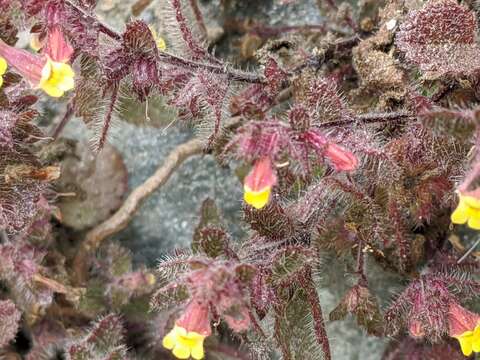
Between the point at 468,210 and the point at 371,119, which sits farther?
the point at 371,119

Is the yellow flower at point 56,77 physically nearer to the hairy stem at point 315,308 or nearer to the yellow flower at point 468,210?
the hairy stem at point 315,308

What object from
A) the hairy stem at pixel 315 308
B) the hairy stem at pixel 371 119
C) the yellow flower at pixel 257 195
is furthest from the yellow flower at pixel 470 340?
the yellow flower at pixel 257 195

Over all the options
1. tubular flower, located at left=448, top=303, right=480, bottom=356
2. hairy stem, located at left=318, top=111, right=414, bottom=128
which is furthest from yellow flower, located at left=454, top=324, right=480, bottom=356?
hairy stem, located at left=318, top=111, right=414, bottom=128

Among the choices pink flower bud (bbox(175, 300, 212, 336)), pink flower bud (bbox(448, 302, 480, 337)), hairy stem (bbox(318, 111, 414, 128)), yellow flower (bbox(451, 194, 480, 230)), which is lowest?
pink flower bud (bbox(448, 302, 480, 337))

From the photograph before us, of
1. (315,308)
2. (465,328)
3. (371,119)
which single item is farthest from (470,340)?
(371,119)

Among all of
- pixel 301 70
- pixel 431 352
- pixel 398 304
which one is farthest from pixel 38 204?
pixel 431 352

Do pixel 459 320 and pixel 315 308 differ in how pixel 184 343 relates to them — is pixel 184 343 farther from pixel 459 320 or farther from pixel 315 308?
pixel 459 320

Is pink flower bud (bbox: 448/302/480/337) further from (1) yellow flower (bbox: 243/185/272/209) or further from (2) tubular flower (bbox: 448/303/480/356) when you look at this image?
(1) yellow flower (bbox: 243/185/272/209)

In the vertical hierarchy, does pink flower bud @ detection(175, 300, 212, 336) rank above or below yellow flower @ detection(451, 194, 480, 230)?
below
